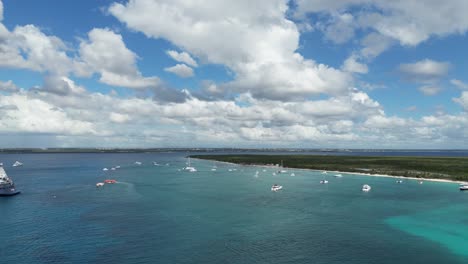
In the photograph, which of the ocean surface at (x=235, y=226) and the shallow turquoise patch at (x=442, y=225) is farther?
the shallow turquoise patch at (x=442, y=225)

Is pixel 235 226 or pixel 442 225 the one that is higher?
pixel 442 225

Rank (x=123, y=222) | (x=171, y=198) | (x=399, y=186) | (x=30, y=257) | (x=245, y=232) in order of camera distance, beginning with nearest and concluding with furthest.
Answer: (x=30, y=257) < (x=245, y=232) < (x=123, y=222) < (x=171, y=198) < (x=399, y=186)

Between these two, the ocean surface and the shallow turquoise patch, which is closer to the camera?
the ocean surface

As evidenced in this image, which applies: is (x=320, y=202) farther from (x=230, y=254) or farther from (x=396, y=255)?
(x=230, y=254)

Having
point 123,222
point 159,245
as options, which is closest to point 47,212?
point 123,222
